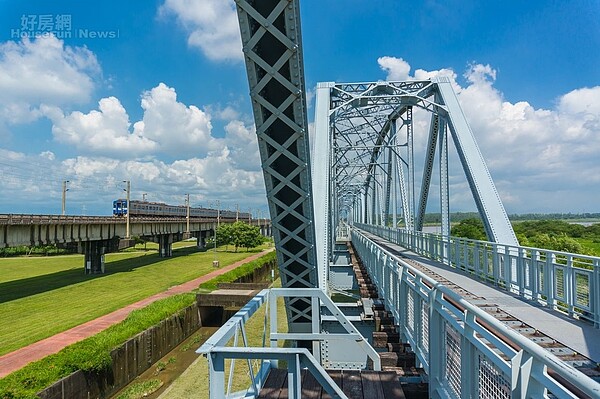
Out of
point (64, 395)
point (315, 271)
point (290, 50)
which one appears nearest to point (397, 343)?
point (315, 271)

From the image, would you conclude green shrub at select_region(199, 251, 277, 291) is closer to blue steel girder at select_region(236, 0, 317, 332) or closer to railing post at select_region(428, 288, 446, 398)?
blue steel girder at select_region(236, 0, 317, 332)

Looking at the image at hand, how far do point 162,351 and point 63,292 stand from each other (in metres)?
12.3

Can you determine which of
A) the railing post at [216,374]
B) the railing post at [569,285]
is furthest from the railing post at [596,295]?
the railing post at [216,374]

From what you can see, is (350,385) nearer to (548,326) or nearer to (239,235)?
(548,326)

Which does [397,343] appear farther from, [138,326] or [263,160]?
[138,326]

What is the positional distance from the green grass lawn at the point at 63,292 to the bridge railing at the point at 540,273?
16.2 m

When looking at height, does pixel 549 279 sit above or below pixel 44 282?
above

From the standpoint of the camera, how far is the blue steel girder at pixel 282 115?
18.1 feet

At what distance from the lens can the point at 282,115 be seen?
20.9 feet

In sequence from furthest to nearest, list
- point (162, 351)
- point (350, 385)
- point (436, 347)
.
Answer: point (162, 351) → point (350, 385) → point (436, 347)

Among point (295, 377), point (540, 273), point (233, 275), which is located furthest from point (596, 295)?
point (233, 275)

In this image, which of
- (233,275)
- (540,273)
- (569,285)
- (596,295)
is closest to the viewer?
(596,295)

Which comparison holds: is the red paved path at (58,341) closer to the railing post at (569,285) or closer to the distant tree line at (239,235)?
the railing post at (569,285)

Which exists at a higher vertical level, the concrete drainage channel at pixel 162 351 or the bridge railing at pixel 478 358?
the bridge railing at pixel 478 358
